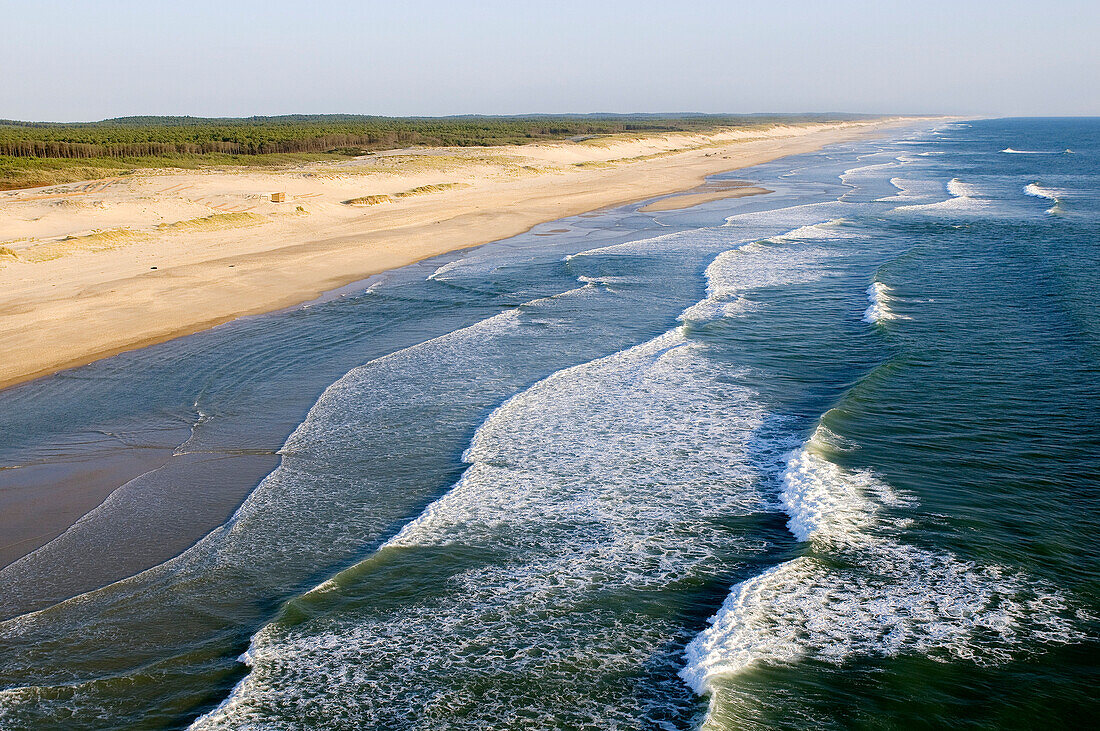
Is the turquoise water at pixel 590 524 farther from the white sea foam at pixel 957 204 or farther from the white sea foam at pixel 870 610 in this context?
the white sea foam at pixel 957 204

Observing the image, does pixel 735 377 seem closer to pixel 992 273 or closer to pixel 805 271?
pixel 805 271

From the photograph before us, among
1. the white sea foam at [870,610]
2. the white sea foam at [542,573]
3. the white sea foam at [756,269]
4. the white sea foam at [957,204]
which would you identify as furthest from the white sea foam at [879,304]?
the white sea foam at [957,204]

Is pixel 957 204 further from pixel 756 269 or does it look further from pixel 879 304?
pixel 879 304

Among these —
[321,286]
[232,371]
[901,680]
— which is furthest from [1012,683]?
[321,286]

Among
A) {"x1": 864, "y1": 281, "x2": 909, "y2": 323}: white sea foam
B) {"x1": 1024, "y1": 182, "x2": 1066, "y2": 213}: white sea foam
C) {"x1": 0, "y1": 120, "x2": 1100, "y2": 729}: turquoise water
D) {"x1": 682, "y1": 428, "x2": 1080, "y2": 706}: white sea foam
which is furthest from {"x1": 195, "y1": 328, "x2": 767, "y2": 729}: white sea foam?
{"x1": 1024, "y1": 182, "x2": 1066, "y2": 213}: white sea foam

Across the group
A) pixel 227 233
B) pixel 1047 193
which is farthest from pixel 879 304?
pixel 1047 193

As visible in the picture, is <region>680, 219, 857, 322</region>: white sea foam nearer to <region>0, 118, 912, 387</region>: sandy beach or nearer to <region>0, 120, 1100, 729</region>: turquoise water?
<region>0, 120, 1100, 729</region>: turquoise water
